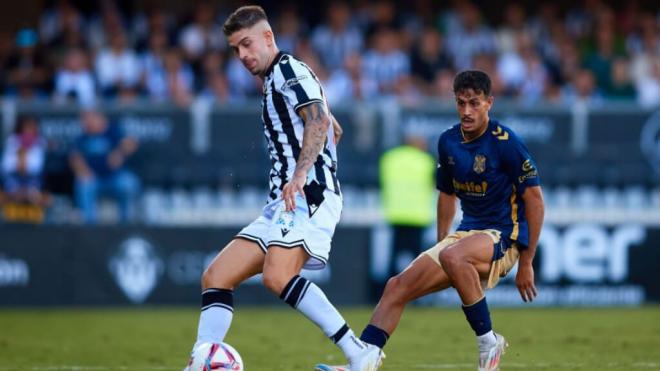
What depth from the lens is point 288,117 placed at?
→ 7520 millimetres

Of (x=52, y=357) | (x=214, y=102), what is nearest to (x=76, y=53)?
(x=214, y=102)

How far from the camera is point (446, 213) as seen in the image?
8.26 metres

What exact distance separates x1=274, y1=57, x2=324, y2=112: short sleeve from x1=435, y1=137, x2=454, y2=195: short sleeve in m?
1.07

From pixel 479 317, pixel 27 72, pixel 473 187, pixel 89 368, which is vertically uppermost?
pixel 27 72

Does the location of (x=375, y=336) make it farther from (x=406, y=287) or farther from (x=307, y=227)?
(x=307, y=227)

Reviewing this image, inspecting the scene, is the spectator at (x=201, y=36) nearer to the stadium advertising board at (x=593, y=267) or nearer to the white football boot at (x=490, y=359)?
the stadium advertising board at (x=593, y=267)

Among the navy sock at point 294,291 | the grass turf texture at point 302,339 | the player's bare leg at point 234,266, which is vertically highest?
the player's bare leg at point 234,266

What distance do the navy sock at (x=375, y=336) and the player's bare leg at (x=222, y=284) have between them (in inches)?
33.1

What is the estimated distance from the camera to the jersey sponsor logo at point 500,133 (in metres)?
7.89

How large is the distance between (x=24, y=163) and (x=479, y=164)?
29.1 ft

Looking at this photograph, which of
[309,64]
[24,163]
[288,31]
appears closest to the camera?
[24,163]

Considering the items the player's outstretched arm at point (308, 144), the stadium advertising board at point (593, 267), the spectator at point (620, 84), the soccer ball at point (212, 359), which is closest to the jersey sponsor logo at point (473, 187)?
the player's outstretched arm at point (308, 144)

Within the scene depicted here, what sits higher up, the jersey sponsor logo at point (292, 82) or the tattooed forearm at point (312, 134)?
the jersey sponsor logo at point (292, 82)

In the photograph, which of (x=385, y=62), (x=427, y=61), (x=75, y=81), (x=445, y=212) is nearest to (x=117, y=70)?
A: (x=75, y=81)
